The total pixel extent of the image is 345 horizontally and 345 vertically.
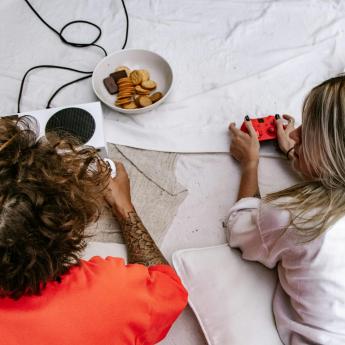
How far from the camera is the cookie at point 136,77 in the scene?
1082 millimetres

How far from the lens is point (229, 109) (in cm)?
111

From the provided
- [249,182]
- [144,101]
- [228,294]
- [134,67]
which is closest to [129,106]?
[144,101]

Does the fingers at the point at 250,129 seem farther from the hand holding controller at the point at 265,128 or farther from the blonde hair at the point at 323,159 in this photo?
the blonde hair at the point at 323,159

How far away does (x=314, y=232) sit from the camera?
0.64 metres

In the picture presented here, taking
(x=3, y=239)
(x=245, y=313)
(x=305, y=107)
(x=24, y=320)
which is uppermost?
(x=305, y=107)

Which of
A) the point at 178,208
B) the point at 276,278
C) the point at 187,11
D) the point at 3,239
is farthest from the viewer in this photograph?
the point at 187,11

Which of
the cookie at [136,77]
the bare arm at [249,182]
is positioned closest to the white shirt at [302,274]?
the bare arm at [249,182]

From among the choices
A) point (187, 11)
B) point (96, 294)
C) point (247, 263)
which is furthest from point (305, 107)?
point (187, 11)

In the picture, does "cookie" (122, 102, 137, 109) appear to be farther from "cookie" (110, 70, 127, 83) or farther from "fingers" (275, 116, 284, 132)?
"fingers" (275, 116, 284, 132)

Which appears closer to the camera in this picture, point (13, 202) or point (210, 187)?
point (13, 202)

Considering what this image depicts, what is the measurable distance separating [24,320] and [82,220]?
0.15 meters

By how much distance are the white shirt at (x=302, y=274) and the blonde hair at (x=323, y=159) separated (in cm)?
2

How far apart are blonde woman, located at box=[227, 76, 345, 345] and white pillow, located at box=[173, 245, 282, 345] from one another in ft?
0.12

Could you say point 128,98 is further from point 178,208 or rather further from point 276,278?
point 276,278
